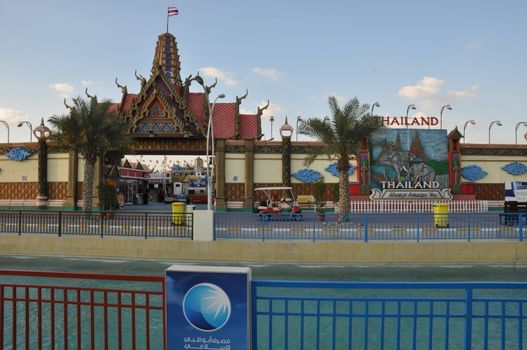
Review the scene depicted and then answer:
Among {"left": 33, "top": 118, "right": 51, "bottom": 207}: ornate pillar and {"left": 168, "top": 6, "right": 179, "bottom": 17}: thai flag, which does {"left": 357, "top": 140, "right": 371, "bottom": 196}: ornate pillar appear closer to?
{"left": 168, "top": 6, "right": 179, "bottom": 17}: thai flag

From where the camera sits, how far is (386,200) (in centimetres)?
3247

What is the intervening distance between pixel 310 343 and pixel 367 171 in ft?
85.1

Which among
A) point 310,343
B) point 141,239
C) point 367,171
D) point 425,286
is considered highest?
point 367,171

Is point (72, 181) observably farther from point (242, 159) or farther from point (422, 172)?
point (422, 172)

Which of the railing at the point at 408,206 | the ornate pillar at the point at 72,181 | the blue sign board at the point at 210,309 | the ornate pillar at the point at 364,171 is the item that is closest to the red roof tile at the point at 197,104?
the ornate pillar at the point at 72,181

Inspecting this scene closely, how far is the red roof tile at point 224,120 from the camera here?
3422 cm

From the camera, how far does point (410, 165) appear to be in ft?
110

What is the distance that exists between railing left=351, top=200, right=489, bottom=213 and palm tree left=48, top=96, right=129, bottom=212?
18442 mm

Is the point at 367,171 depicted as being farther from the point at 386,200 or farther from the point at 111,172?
the point at 111,172

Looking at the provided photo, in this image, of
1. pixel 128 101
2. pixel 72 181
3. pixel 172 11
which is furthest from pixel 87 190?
pixel 172 11

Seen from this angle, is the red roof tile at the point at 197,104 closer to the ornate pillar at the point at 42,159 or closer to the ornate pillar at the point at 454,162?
the ornate pillar at the point at 42,159

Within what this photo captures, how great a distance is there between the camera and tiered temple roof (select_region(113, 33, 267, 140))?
33875 mm

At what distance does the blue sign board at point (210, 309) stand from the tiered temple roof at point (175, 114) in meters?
29.4

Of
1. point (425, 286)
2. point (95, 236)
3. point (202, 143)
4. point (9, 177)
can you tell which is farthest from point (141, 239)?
point (9, 177)
